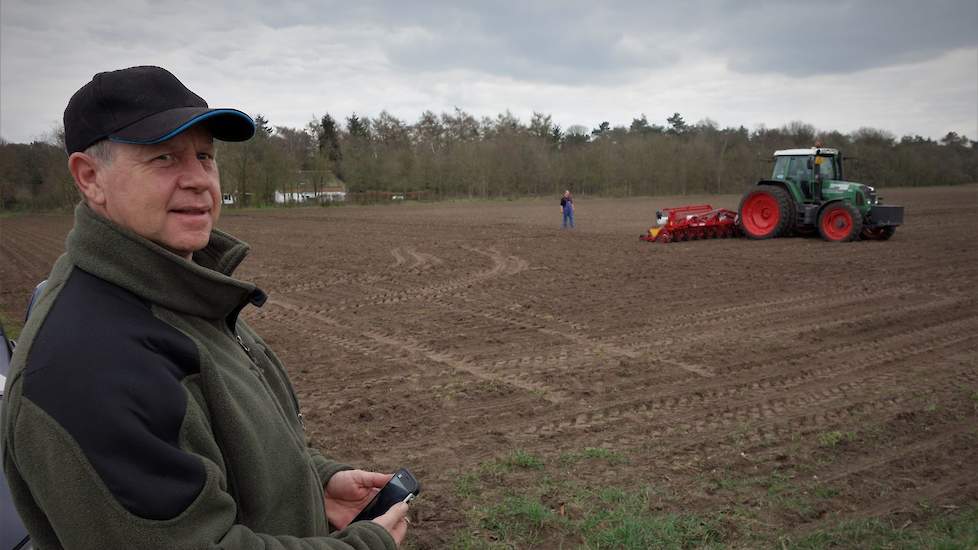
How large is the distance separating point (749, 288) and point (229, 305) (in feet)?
33.9

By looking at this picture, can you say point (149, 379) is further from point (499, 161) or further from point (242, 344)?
point (499, 161)

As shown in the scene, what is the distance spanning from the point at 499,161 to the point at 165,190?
204ft

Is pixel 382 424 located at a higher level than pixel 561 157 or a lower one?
lower

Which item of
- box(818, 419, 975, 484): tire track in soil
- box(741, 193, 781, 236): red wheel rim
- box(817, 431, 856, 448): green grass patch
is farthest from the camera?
box(741, 193, 781, 236): red wheel rim

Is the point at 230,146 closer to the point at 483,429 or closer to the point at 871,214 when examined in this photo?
the point at 871,214

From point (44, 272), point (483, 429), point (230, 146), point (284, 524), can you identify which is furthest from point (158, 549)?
point (230, 146)

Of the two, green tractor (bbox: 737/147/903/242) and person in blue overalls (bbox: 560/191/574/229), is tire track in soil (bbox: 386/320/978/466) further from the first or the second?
person in blue overalls (bbox: 560/191/574/229)

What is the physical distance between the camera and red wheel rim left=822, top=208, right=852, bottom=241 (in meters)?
16.6

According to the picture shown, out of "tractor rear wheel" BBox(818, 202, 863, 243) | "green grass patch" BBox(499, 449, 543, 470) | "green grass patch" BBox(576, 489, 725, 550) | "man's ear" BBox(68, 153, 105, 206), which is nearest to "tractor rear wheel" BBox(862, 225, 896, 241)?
"tractor rear wheel" BBox(818, 202, 863, 243)

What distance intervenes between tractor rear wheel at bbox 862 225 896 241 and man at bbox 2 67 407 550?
18.4 meters

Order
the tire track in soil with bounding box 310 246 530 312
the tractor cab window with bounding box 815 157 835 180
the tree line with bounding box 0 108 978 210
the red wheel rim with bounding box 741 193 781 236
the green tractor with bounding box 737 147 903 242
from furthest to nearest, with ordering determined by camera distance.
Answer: the tree line with bounding box 0 108 978 210 → the red wheel rim with bounding box 741 193 781 236 → the tractor cab window with bounding box 815 157 835 180 → the green tractor with bounding box 737 147 903 242 → the tire track in soil with bounding box 310 246 530 312

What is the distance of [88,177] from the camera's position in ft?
4.92

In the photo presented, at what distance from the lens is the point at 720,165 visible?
219ft

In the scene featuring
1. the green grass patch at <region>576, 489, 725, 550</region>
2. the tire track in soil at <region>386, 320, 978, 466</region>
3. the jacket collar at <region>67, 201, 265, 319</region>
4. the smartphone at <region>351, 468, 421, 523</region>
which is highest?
the jacket collar at <region>67, 201, 265, 319</region>
